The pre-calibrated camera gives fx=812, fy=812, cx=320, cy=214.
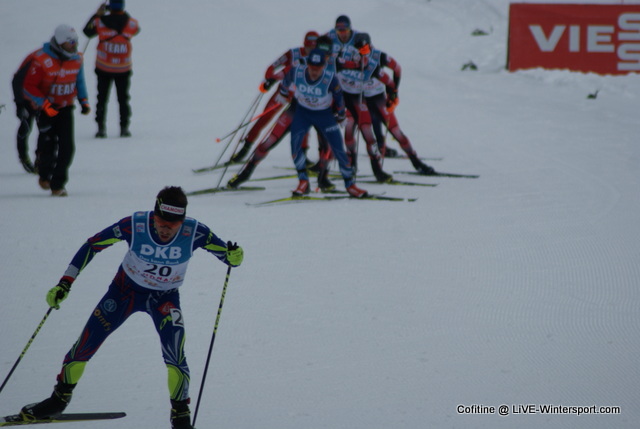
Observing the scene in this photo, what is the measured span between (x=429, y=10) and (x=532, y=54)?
8.50 meters

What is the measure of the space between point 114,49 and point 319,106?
507 cm

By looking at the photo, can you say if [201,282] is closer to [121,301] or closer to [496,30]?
[121,301]

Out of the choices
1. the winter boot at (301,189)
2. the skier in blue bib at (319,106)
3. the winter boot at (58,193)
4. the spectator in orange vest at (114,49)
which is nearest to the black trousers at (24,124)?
the winter boot at (58,193)

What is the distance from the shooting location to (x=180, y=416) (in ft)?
14.0

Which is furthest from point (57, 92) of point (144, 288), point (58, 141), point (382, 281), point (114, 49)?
point (144, 288)

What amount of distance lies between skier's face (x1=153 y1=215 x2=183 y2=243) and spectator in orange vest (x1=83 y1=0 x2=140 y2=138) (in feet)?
28.8

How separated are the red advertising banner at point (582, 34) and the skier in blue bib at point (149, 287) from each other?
508 inches

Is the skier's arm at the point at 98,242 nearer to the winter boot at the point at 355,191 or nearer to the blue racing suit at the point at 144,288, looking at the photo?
the blue racing suit at the point at 144,288

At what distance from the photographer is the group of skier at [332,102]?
8953mm

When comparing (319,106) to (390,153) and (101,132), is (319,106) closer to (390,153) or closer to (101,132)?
(390,153)

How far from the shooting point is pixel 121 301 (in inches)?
177

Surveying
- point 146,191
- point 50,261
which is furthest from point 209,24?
point 50,261

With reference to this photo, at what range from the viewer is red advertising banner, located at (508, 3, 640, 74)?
50.6 feet

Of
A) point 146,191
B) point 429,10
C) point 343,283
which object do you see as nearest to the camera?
point 343,283
